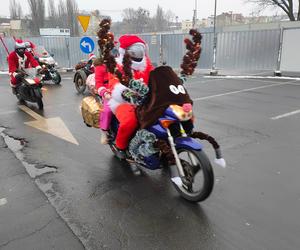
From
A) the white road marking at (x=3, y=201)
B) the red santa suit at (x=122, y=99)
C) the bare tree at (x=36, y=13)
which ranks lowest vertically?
the white road marking at (x=3, y=201)

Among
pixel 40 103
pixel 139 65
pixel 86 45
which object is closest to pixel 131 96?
pixel 139 65

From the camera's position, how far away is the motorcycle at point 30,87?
311 inches

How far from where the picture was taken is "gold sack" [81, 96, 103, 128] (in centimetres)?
466

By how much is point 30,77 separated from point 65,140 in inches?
143

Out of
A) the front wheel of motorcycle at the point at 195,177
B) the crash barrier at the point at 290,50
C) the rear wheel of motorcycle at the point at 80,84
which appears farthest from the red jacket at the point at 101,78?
the crash barrier at the point at 290,50

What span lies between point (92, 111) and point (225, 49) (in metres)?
12.7

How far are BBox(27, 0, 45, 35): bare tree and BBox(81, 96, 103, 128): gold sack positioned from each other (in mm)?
49728

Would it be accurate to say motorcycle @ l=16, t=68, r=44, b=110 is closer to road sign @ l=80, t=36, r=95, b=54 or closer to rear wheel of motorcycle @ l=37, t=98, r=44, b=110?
rear wheel of motorcycle @ l=37, t=98, r=44, b=110

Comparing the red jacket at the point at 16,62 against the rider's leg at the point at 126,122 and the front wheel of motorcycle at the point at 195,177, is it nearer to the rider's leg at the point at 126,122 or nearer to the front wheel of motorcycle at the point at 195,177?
the rider's leg at the point at 126,122

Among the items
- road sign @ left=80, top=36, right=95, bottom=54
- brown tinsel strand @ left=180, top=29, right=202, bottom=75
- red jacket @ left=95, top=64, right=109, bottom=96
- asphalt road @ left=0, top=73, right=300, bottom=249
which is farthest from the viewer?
road sign @ left=80, top=36, right=95, bottom=54

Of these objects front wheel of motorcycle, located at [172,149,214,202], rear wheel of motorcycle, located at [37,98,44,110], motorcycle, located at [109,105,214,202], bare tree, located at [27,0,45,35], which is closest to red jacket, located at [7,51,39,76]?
rear wheel of motorcycle, located at [37,98,44,110]

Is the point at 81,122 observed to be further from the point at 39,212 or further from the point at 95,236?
the point at 95,236

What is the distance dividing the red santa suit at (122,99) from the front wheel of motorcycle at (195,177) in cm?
78

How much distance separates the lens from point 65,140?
217 inches
